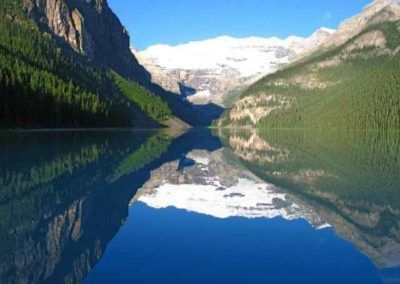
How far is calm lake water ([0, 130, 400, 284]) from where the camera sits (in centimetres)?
1414

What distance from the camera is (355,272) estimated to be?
1451cm

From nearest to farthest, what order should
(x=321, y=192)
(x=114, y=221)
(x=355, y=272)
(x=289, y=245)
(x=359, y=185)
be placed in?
(x=355, y=272) < (x=289, y=245) < (x=114, y=221) < (x=321, y=192) < (x=359, y=185)

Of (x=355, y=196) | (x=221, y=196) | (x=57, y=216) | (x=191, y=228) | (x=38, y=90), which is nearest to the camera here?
(x=57, y=216)

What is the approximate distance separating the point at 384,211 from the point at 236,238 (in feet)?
28.6

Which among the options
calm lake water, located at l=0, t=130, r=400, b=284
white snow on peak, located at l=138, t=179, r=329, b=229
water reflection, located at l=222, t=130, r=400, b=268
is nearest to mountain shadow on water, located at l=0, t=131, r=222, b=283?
calm lake water, located at l=0, t=130, r=400, b=284

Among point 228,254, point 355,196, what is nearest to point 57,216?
point 228,254

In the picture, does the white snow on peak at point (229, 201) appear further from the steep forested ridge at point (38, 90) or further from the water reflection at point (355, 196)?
the steep forested ridge at point (38, 90)

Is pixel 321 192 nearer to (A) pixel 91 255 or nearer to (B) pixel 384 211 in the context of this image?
(B) pixel 384 211

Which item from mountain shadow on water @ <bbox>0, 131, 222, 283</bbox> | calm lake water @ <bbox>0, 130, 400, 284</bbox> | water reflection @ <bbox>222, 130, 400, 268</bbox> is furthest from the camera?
water reflection @ <bbox>222, 130, 400, 268</bbox>

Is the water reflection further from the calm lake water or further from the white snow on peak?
the white snow on peak

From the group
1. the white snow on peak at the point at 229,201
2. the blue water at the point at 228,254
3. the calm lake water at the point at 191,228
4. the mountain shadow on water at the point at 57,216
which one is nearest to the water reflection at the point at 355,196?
the calm lake water at the point at 191,228

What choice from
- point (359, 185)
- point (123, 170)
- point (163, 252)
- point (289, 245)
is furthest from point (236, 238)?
point (123, 170)

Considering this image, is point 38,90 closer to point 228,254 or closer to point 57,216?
point 57,216

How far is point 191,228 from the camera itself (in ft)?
68.8
